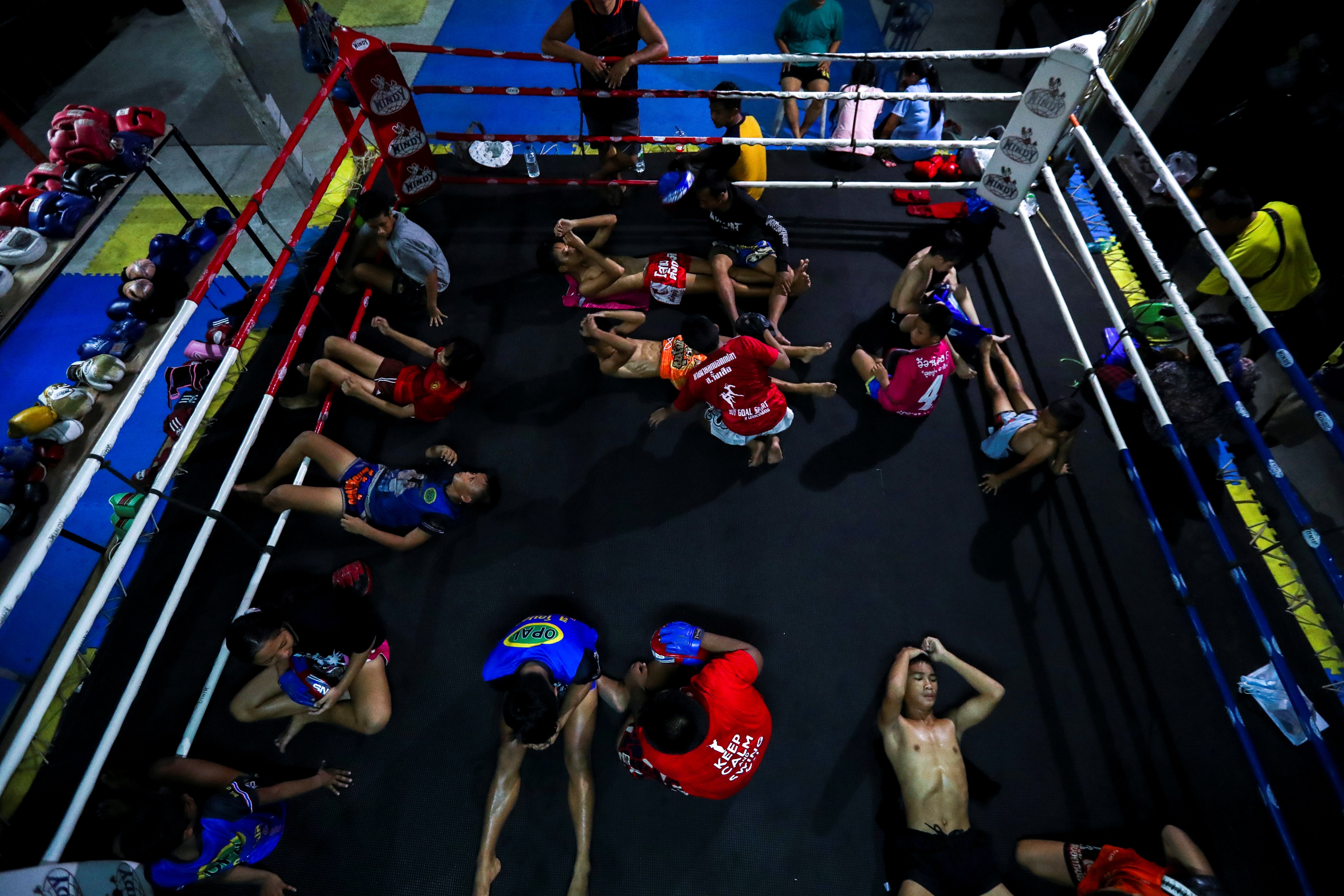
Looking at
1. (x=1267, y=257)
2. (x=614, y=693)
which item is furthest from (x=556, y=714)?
(x=1267, y=257)

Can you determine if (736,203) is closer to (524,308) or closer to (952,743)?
(524,308)

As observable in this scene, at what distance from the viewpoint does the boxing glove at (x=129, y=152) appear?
11.1 feet

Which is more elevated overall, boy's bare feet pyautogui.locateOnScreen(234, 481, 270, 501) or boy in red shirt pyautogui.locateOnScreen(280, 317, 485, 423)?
boy in red shirt pyautogui.locateOnScreen(280, 317, 485, 423)

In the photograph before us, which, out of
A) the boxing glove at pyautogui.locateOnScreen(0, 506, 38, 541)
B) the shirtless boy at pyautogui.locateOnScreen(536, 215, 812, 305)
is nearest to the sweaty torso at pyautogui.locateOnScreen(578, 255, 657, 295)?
the shirtless boy at pyautogui.locateOnScreen(536, 215, 812, 305)

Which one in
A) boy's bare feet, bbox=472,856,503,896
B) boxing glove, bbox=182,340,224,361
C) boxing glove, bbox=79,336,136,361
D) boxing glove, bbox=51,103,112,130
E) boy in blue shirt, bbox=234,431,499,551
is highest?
boxing glove, bbox=51,103,112,130

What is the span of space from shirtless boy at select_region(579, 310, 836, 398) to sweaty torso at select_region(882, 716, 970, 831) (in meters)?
1.61

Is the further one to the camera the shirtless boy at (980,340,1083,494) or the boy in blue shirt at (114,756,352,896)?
the shirtless boy at (980,340,1083,494)

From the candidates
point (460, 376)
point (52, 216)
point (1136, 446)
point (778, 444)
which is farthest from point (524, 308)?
point (1136, 446)

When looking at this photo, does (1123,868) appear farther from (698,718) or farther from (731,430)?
(731,430)

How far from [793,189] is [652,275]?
155 cm

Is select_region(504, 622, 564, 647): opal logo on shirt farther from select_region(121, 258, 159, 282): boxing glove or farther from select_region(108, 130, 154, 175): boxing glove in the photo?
select_region(108, 130, 154, 175): boxing glove

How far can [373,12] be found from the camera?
7.39 m

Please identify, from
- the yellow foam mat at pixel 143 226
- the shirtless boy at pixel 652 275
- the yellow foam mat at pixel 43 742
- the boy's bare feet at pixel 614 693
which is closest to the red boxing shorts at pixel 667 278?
the shirtless boy at pixel 652 275

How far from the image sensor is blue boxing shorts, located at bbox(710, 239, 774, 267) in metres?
3.84
